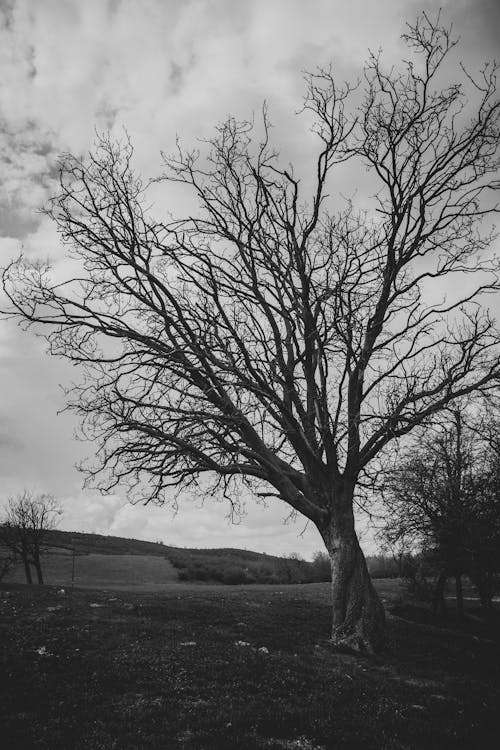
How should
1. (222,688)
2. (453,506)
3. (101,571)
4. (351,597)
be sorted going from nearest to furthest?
(222,688), (351,597), (453,506), (101,571)

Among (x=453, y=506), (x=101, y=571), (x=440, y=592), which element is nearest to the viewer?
(x=453, y=506)

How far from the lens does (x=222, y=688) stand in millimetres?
8094

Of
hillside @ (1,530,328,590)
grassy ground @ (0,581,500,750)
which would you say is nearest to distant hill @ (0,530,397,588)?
hillside @ (1,530,328,590)

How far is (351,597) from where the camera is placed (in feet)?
40.1

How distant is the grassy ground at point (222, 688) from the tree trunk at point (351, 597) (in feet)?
1.74

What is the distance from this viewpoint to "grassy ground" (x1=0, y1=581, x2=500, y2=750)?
20.4 feet

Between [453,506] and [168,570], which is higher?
[453,506]

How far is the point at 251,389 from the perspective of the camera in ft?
39.5

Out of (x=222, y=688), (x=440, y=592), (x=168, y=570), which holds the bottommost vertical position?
(x=168, y=570)

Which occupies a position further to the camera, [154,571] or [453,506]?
[154,571]

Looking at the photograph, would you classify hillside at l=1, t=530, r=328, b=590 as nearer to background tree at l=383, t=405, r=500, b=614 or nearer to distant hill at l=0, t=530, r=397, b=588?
distant hill at l=0, t=530, r=397, b=588

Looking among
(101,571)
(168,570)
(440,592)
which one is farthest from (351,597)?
(168,570)

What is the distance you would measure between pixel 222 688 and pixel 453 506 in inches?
599

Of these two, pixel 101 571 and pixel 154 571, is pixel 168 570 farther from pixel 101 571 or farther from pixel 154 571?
pixel 101 571
